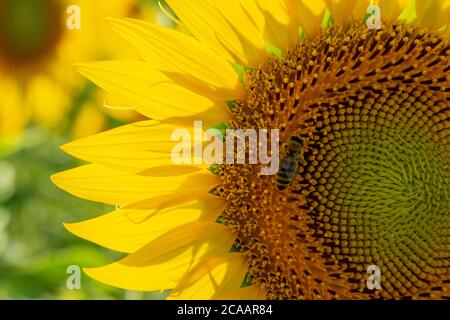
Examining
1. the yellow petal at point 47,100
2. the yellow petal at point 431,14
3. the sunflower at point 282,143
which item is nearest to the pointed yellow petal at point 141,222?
the sunflower at point 282,143

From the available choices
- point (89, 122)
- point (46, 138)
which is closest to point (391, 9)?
point (89, 122)

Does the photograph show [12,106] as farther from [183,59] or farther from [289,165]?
[289,165]

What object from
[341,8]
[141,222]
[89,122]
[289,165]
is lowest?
[141,222]

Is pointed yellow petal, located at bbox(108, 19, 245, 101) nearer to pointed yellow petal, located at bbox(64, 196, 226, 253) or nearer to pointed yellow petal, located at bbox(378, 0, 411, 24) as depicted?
pointed yellow petal, located at bbox(64, 196, 226, 253)

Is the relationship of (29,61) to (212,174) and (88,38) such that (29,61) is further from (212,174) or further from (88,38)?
(212,174)

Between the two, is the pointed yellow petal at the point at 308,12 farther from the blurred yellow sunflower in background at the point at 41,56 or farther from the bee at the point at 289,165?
the blurred yellow sunflower in background at the point at 41,56

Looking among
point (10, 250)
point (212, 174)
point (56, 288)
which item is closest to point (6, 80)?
point (10, 250)

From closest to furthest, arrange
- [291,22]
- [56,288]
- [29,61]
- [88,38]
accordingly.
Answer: [291,22] < [56,288] < [88,38] < [29,61]
